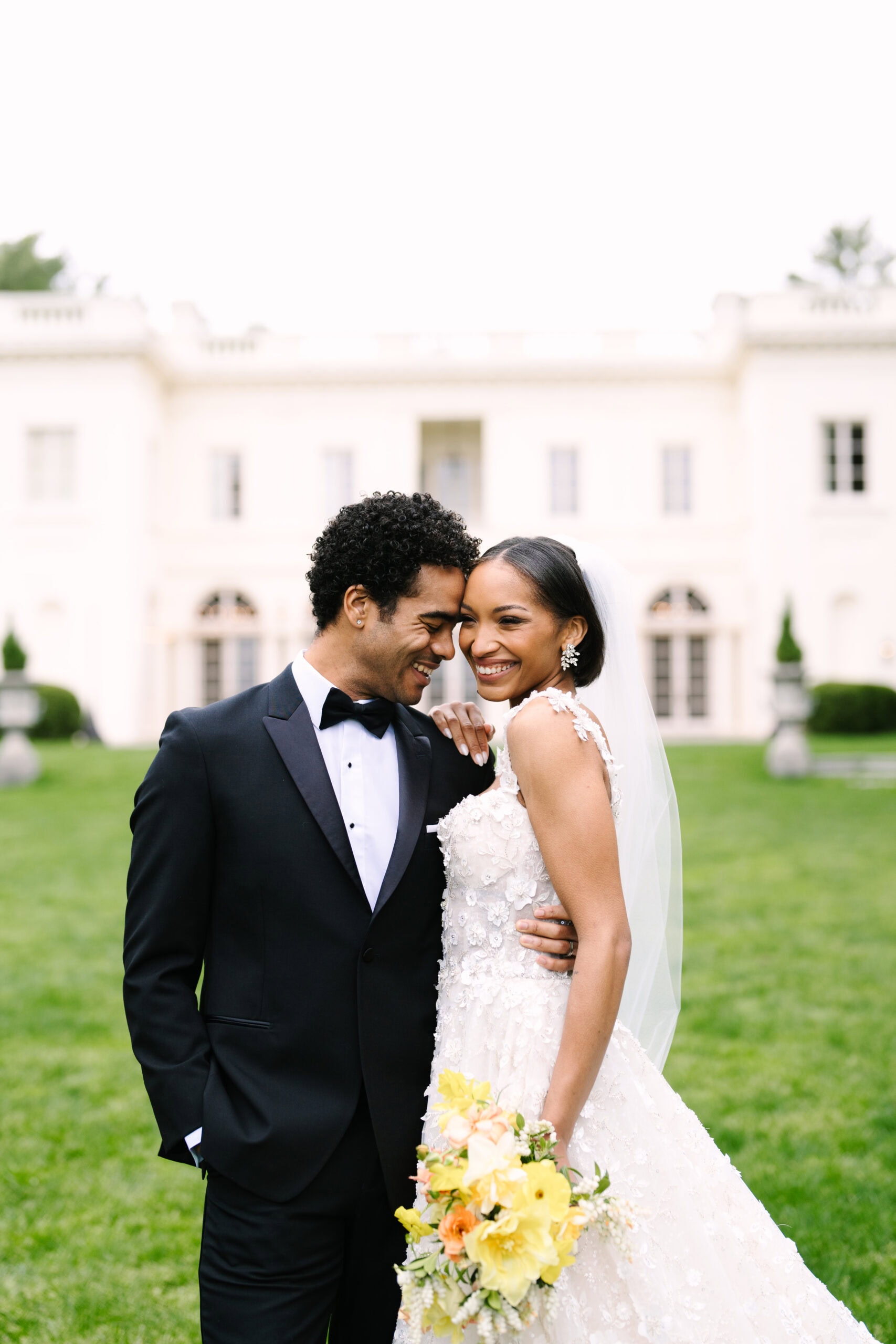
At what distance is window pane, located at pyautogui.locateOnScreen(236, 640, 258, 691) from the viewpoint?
26859 mm

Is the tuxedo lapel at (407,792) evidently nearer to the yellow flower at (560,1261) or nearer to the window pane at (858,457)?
the yellow flower at (560,1261)

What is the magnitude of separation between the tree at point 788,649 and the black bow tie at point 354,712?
15.0 metres

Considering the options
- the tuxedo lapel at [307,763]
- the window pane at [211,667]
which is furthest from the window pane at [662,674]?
the tuxedo lapel at [307,763]

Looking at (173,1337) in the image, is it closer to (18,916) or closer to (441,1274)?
(441,1274)

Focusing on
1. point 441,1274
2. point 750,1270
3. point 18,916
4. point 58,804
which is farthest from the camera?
point 58,804

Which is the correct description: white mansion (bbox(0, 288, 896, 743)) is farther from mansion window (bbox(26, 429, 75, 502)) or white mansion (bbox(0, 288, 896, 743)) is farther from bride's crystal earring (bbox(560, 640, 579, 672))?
bride's crystal earring (bbox(560, 640, 579, 672))

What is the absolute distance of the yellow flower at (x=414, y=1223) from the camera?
206cm

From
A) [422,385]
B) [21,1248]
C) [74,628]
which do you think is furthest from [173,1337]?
[422,385]

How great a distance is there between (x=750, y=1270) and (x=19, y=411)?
26.8 meters

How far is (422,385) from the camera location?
1069 inches

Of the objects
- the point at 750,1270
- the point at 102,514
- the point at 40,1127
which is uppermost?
the point at 102,514

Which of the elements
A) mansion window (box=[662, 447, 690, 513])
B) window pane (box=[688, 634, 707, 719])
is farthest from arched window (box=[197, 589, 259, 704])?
mansion window (box=[662, 447, 690, 513])

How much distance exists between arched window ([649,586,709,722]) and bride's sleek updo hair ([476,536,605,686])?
23529mm

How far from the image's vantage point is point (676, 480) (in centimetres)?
2728
